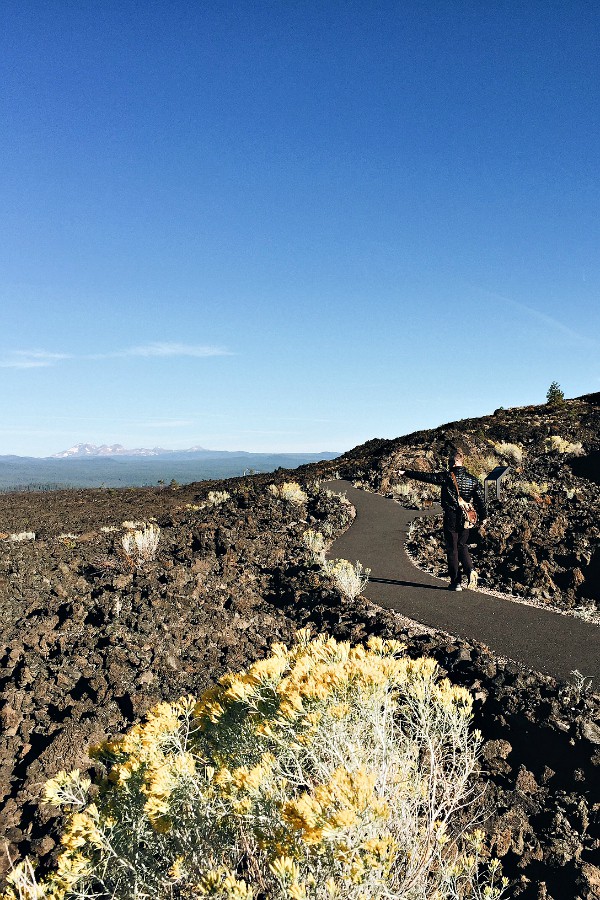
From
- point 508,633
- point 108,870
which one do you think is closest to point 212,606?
point 508,633

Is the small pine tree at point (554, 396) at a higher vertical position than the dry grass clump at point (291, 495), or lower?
higher

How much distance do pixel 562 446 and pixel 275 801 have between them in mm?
17513

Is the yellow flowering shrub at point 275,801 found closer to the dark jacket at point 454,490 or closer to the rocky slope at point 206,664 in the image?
→ the rocky slope at point 206,664

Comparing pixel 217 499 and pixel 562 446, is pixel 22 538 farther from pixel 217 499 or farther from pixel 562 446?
pixel 562 446

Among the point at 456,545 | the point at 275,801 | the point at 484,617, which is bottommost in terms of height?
the point at 484,617

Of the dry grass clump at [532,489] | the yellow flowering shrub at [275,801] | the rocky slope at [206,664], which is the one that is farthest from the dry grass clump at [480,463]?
the yellow flowering shrub at [275,801]

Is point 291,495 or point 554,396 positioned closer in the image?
point 291,495

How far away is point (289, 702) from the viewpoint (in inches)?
82.6

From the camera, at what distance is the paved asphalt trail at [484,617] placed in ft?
16.2

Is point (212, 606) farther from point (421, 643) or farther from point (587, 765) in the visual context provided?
point (587, 765)

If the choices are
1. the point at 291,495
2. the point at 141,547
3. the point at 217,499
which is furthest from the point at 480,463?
the point at 141,547

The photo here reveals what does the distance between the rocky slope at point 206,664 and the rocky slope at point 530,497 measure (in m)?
2.73

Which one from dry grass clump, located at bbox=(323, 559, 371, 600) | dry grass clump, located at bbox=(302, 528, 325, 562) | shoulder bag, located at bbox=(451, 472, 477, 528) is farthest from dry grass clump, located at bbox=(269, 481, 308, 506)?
shoulder bag, located at bbox=(451, 472, 477, 528)

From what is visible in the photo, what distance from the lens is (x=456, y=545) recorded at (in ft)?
23.1
